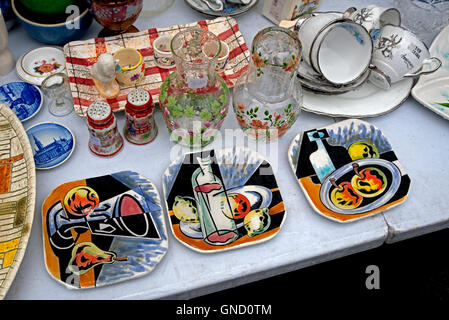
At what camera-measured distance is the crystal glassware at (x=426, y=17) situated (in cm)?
127

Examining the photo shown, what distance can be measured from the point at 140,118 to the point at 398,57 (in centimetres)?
67

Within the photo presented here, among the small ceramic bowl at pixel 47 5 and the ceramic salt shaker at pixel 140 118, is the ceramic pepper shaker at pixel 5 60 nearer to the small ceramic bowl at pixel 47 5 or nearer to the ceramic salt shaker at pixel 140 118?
the small ceramic bowl at pixel 47 5

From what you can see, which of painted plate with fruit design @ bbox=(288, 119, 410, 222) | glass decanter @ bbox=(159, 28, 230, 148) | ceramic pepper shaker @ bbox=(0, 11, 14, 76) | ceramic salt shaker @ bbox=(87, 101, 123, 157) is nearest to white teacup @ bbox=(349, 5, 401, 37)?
painted plate with fruit design @ bbox=(288, 119, 410, 222)

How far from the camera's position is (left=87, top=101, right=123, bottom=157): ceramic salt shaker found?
86cm

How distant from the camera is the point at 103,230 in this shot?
2.77 feet

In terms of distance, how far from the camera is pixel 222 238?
0.86 meters

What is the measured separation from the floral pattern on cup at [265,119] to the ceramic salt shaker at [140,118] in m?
0.21

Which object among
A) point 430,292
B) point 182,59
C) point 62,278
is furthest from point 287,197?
point 430,292

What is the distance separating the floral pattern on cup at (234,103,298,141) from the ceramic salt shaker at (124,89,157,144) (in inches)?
8.1

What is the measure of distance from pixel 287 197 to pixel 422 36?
2.44 ft

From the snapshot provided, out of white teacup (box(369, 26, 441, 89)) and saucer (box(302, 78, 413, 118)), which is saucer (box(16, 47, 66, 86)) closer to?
saucer (box(302, 78, 413, 118))

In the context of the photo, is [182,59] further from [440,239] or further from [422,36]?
[440,239]

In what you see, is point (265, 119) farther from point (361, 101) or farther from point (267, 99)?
point (361, 101)

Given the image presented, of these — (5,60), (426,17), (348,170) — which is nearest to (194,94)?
(348,170)
